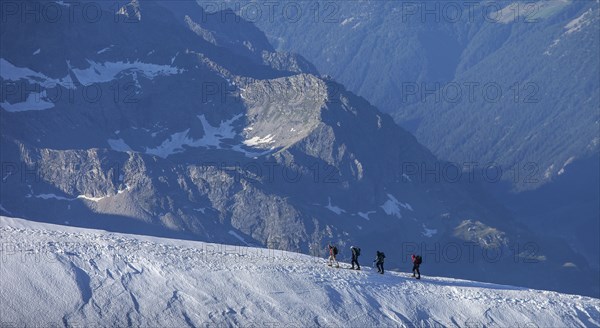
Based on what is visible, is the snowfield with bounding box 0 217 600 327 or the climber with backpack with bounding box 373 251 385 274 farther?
the climber with backpack with bounding box 373 251 385 274

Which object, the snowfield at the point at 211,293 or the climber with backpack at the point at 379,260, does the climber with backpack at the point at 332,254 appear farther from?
the climber with backpack at the point at 379,260

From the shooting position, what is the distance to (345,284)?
118188 mm

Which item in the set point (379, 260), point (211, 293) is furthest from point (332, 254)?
point (211, 293)

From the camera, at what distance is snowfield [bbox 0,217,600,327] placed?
107 meters

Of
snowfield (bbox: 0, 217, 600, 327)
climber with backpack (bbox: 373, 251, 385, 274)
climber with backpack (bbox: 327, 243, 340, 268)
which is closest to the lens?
snowfield (bbox: 0, 217, 600, 327)

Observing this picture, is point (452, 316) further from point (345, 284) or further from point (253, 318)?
point (253, 318)

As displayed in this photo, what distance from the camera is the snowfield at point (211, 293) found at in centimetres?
10675

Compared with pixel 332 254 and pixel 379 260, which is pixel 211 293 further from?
pixel 379 260

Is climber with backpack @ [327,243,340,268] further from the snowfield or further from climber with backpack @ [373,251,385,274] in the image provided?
climber with backpack @ [373,251,385,274]

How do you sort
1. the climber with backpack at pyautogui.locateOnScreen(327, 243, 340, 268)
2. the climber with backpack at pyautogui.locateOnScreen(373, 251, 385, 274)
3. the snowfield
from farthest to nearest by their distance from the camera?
the climber with backpack at pyautogui.locateOnScreen(327, 243, 340, 268) → the climber with backpack at pyautogui.locateOnScreen(373, 251, 385, 274) → the snowfield

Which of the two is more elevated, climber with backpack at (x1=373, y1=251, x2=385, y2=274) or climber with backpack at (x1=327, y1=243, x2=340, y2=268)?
climber with backpack at (x1=373, y1=251, x2=385, y2=274)

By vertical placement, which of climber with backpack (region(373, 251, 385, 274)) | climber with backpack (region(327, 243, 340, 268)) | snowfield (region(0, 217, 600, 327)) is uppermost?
climber with backpack (region(373, 251, 385, 274))

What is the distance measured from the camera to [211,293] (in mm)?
111875

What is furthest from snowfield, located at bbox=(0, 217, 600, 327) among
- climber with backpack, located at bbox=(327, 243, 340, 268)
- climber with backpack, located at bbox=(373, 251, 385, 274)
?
climber with backpack, located at bbox=(373, 251, 385, 274)
